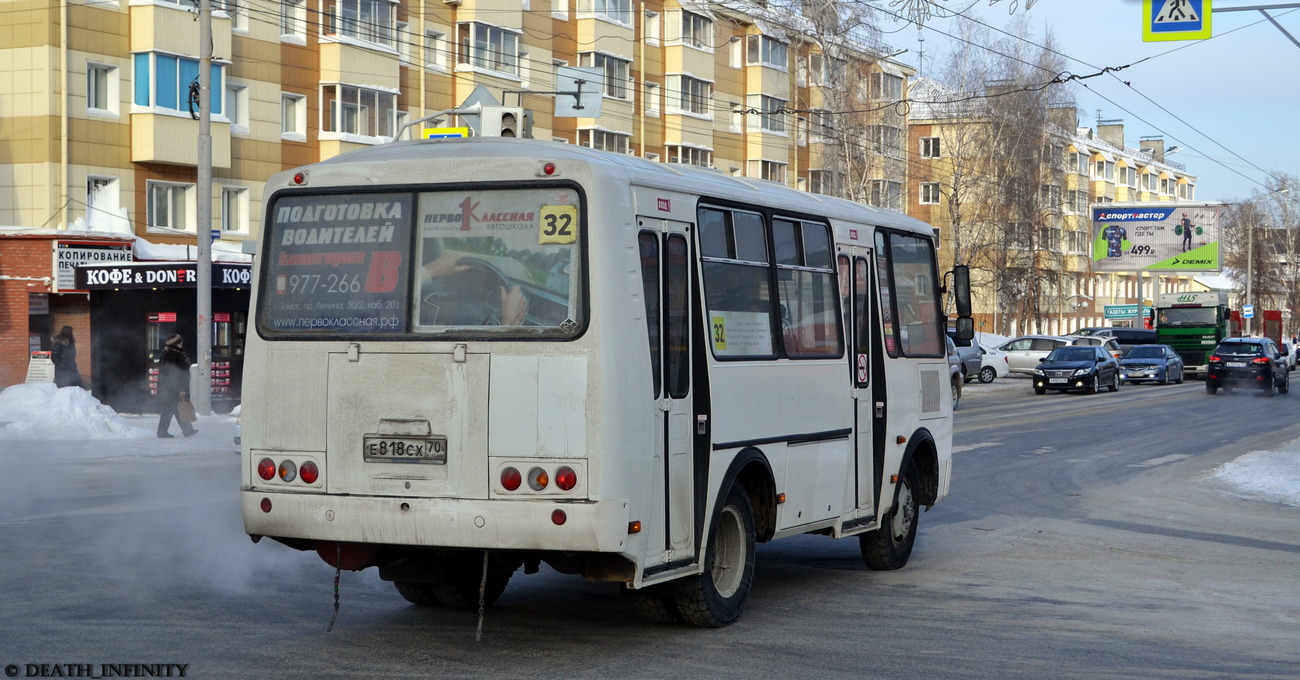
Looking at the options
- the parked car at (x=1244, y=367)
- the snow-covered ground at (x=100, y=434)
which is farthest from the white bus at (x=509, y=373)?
the parked car at (x=1244, y=367)

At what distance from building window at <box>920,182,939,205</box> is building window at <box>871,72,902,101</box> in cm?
1785

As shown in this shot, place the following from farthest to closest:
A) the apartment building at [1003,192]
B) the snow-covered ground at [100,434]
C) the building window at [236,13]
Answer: the apartment building at [1003,192], the building window at [236,13], the snow-covered ground at [100,434]

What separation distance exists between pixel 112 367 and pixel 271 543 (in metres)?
21.7

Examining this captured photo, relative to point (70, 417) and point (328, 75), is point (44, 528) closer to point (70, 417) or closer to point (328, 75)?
point (70, 417)

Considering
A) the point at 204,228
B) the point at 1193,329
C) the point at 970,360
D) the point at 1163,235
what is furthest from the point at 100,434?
the point at 1163,235

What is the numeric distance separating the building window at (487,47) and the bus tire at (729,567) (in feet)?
130

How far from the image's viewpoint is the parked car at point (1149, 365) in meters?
51.4

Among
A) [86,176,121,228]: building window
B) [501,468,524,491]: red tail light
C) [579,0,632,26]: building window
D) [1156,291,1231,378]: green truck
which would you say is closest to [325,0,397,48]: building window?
[86,176,121,228]: building window

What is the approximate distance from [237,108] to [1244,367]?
96.6 ft

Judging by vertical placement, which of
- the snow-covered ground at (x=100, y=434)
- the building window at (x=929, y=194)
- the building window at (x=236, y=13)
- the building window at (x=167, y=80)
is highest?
the building window at (x=236, y=13)

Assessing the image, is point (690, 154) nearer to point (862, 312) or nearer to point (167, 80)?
point (167, 80)

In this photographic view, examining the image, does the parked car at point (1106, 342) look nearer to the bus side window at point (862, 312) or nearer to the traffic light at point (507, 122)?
the traffic light at point (507, 122)

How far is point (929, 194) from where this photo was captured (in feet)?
270

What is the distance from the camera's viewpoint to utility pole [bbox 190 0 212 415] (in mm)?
26328
